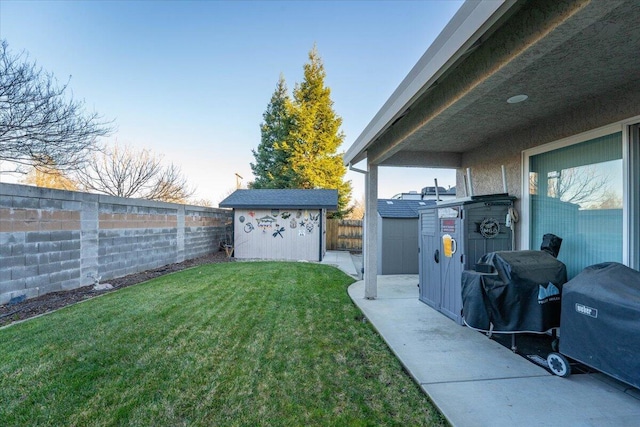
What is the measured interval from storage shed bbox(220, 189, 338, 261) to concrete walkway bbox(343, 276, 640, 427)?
7.58 metres

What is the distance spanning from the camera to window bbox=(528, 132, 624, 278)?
295 cm

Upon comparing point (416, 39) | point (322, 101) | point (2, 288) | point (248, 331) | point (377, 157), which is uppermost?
point (322, 101)

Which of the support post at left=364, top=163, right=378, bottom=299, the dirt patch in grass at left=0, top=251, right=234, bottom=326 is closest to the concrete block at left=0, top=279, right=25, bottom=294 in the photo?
the dirt patch in grass at left=0, top=251, right=234, bottom=326

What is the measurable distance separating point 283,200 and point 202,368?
Result: 9053 millimetres

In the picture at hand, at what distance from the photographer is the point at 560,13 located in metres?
1.60

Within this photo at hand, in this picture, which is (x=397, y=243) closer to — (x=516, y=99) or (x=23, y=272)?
(x=516, y=99)

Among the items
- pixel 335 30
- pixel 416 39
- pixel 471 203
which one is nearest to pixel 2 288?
pixel 471 203

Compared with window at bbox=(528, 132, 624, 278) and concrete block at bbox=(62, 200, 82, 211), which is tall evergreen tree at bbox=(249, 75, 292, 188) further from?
window at bbox=(528, 132, 624, 278)

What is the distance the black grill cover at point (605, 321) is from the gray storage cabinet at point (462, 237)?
4.77 feet

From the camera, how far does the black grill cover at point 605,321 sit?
2008 mm

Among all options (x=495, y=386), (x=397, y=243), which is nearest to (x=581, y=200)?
(x=495, y=386)

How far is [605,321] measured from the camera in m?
2.15

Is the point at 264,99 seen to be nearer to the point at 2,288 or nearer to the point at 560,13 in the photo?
the point at 2,288

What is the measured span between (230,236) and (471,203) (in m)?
10.8
